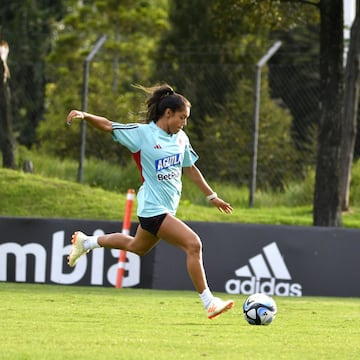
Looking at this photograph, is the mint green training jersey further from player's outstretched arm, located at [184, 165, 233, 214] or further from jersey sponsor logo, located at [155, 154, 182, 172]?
player's outstretched arm, located at [184, 165, 233, 214]

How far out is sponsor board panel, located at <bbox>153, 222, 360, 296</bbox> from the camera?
14875mm

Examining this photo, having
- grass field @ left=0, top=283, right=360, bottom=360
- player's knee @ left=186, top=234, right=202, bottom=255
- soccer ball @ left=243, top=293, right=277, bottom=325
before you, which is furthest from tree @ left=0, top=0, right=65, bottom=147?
player's knee @ left=186, top=234, right=202, bottom=255

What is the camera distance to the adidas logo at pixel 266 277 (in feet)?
48.6

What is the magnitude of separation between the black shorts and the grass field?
0.74 meters

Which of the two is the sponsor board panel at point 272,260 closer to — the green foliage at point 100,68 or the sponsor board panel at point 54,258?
the sponsor board panel at point 54,258

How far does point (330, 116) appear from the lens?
1717 centimetres

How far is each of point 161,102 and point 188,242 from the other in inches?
45.6

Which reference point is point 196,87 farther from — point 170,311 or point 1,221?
point 170,311

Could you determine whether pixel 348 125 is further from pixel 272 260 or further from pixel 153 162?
pixel 153 162

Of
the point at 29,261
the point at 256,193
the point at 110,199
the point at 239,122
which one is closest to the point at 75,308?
the point at 29,261

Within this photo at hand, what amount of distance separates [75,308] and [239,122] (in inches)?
477

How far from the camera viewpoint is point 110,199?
19.8 metres

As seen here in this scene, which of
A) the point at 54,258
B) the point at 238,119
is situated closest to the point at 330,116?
the point at 54,258

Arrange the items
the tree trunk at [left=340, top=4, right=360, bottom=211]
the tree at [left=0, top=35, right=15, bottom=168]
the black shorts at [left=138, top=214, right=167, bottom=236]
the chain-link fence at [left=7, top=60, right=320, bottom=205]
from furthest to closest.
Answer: the chain-link fence at [left=7, top=60, right=320, bottom=205] < the tree at [left=0, top=35, right=15, bottom=168] < the tree trunk at [left=340, top=4, right=360, bottom=211] < the black shorts at [left=138, top=214, right=167, bottom=236]
